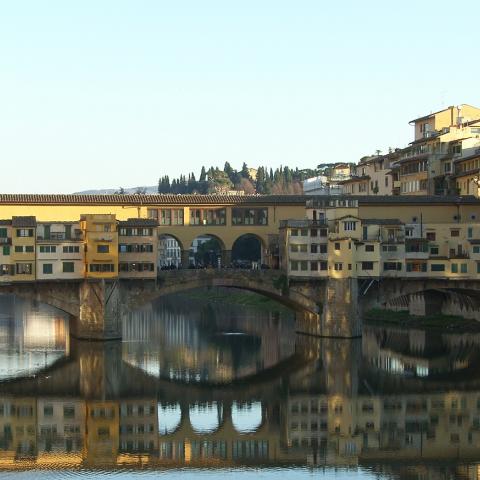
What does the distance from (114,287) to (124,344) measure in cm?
378

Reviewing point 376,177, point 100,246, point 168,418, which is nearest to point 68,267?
point 100,246

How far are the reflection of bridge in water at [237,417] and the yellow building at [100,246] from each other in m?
8.36

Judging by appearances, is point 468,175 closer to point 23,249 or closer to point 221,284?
point 221,284

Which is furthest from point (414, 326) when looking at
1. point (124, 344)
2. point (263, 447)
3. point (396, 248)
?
point (263, 447)

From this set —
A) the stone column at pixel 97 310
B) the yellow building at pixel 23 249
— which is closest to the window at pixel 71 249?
the yellow building at pixel 23 249

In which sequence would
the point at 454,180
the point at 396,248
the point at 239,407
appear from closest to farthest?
the point at 239,407
the point at 396,248
the point at 454,180

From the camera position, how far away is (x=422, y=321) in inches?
3041

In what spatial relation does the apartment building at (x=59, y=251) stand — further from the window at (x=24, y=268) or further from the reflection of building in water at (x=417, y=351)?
the reflection of building in water at (x=417, y=351)

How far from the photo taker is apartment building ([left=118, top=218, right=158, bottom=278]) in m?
67.4

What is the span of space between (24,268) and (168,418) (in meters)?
23.7

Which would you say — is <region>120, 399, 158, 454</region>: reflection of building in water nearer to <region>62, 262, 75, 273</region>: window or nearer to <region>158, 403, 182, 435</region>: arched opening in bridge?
<region>158, 403, 182, 435</region>: arched opening in bridge

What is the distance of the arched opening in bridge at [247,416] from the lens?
43125 millimetres

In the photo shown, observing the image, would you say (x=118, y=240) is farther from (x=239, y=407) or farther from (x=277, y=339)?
(x=239, y=407)

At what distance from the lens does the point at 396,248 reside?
229ft
